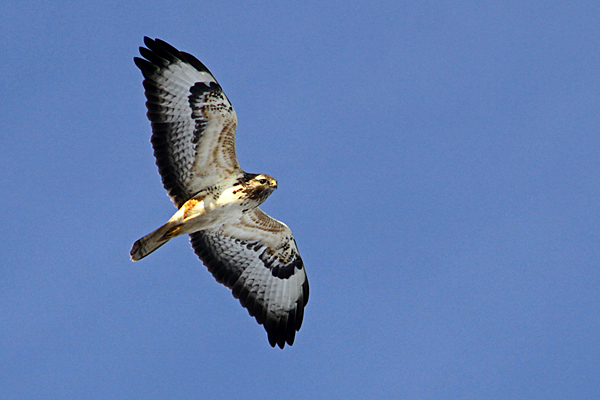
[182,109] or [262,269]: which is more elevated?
[182,109]

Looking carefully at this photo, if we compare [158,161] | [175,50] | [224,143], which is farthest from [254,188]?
[175,50]

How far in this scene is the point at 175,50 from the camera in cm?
1223

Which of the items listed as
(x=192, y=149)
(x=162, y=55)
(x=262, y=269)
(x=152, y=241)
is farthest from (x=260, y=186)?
(x=162, y=55)

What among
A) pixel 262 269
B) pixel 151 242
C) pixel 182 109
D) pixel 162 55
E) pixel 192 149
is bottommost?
pixel 151 242

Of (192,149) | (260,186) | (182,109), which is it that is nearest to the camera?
(260,186)

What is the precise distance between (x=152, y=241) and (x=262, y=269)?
98.1 inches

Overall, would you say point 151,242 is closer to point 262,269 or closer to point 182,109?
point 182,109

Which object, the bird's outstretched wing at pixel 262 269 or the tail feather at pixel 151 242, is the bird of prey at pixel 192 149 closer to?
the tail feather at pixel 151 242

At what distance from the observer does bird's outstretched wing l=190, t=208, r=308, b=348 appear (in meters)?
13.6

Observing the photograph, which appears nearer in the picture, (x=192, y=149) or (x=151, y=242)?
(x=151, y=242)

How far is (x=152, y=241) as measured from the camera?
12.1 m

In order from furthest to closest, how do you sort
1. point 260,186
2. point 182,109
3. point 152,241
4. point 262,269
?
point 262,269 < point 182,109 < point 260,186 < point 152,241

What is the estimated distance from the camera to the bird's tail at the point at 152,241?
12.0m

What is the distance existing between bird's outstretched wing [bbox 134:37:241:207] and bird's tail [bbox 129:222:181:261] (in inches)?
35.9
